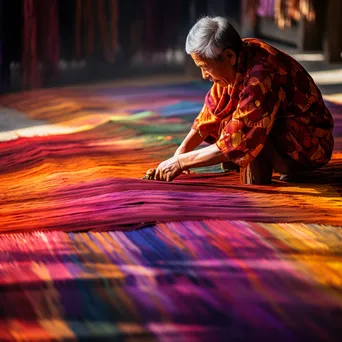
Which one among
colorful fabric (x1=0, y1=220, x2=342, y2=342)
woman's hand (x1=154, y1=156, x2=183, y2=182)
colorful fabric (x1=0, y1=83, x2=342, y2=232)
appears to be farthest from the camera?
woman's hand (x1=154, y1=156, x2=183, y2=182)

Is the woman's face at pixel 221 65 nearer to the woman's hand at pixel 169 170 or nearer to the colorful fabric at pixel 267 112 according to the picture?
the colorful fabric at pixel 267 112

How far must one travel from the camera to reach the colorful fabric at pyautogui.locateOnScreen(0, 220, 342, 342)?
133 centimetres

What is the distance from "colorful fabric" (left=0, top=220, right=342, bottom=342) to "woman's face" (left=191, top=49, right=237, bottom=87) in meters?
0.42

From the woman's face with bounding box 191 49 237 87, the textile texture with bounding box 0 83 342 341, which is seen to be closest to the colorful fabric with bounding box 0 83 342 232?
the textile texture with bounding box 0 83 342 341

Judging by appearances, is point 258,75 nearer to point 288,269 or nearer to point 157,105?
point 288,269

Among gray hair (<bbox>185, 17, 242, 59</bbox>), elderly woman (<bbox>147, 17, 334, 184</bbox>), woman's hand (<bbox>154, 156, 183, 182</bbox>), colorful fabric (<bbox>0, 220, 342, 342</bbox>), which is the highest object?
gray hair (<bbox>185, 17, 242, 59</bbox>)

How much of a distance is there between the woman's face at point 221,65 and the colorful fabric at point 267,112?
0.07ft

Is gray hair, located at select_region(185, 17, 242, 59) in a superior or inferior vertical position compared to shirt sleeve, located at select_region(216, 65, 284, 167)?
superior

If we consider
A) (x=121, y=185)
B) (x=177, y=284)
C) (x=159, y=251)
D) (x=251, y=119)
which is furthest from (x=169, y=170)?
(x=177, y=284)

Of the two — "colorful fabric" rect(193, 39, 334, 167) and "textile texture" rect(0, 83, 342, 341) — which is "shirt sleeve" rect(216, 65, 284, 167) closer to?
"colorful fabric" rect(193, 39, 334, 167)

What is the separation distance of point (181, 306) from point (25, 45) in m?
2.73

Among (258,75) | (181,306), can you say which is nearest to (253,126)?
(258,75)

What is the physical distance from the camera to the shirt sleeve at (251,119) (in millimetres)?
1936

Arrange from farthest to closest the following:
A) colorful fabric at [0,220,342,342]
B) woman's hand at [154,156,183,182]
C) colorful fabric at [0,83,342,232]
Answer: woman's hand at [154,156,183,182] < colorful fabric at [0,83,342,232] < colorful fabric at [0,220,342,342]
